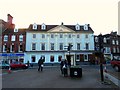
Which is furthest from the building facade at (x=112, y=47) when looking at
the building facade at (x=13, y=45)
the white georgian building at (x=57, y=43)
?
the building facade at (x=13, y=45)

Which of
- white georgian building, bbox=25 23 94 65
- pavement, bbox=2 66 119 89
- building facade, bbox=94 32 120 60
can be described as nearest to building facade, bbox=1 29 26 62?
white georgian building, bbox=25 23 94 65

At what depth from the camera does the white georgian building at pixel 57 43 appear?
39.8m

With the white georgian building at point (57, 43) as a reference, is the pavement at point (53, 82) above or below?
below

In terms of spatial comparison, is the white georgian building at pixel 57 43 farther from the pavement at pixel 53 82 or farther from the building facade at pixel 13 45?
the pavement at pixel 53 82

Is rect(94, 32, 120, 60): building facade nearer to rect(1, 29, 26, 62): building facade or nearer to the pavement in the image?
rect(1, 29, 26, 62): building facade

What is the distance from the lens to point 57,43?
4031 cm

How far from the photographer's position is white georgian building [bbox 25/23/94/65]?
39.8 meters

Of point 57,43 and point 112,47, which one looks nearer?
point 57,43

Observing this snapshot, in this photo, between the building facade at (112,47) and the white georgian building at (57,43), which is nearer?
the white georgian building at (57,43)

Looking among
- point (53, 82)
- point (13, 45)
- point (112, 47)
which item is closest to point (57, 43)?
point (13, 45)

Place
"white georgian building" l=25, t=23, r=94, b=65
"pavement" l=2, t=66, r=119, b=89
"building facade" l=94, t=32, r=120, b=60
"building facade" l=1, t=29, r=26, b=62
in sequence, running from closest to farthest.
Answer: "pavement" l=2, t=66, r=119, b=89
"building facade" l=1, t=29, r=26, b=62
"white georgian building" l=25, t=23, r=94, b=65
"building facade" l=94, t=32, r=120, b=60

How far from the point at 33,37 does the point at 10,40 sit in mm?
6555

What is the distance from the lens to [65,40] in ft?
133

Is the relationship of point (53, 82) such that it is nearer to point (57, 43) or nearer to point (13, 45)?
point (57, 43)
